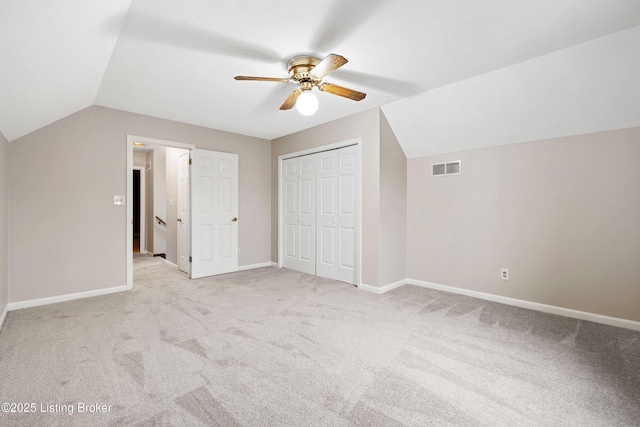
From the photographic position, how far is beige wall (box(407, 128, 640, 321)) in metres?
2.68

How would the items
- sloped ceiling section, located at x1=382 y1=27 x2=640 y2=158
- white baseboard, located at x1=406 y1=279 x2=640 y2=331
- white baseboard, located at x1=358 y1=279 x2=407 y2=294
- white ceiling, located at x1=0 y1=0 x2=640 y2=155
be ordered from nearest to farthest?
white ceiling, located at x1=0 y1=0 x2=640 y2=155 < sloped ceiling section, located at x1=382 y1=27 x2=640 y2=158 < white baseboard, located at x1=406 y1=279 x2=640 y2=331 < white baseboard, located at x1=358 y1=279 x2=407 y2=294

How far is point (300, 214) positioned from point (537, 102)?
349cm

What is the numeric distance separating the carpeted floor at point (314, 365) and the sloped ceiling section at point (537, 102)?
2.01 metres

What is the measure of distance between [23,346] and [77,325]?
421 millimetres

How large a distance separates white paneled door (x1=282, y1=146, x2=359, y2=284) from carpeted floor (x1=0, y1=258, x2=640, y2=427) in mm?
1082

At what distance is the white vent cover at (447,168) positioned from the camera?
3746mm

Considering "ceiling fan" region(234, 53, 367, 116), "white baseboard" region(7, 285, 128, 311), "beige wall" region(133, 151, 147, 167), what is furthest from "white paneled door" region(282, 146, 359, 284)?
"beige wall" region(133, 151, 147, 167)

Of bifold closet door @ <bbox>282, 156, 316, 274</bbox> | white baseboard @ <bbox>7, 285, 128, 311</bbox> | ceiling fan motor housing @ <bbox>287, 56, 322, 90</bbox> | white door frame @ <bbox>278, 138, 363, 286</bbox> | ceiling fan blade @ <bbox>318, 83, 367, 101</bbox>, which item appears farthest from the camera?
bifold closet door @ <bbox>282, 156, 316, 274</bbox>

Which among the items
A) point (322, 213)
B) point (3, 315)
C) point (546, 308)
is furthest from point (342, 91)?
point (3, 315)

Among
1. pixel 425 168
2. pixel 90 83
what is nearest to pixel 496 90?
pixel 425 168

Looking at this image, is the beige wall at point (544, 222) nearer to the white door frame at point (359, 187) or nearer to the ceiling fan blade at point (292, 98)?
the white door frame at point (359, 187)

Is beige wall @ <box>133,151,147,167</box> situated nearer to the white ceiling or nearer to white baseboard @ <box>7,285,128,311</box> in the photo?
the white ceiling

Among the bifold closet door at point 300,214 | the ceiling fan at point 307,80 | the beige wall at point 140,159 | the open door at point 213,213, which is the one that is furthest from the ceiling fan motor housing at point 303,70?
the beige wall at point 140,159

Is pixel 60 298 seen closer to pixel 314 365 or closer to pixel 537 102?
pixel 314 365
